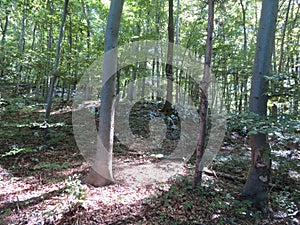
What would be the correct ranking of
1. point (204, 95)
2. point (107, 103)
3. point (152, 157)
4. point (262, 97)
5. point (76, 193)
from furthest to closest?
point (152, 157), point (107, 103), point (204, 95), point (262, 97), point (76, 193)

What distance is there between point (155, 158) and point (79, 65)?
4071 mm

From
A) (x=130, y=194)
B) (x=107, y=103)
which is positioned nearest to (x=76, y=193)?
(x=130, y=194)

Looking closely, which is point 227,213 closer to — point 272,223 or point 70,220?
point 272,223

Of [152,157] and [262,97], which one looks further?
[152,157]

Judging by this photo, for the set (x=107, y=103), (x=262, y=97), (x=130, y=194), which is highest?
(x=262, y=97)

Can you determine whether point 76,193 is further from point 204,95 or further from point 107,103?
point 204,95

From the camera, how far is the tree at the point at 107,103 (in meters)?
4.28

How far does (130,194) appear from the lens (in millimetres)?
4055

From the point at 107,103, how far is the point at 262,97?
294 centimetres

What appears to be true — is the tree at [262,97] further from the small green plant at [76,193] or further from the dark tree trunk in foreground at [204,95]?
the small green plant at [76,193]

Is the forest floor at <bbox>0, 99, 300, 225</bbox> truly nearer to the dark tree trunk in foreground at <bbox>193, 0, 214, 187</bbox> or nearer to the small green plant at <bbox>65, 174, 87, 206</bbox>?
the small green plant at <bbox>65, 174, 87, 206</bbox>

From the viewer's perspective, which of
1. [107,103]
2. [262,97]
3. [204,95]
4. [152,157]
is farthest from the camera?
[152,157]

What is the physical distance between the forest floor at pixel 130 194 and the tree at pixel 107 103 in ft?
0.99

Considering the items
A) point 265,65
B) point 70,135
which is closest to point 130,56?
point 70,135
